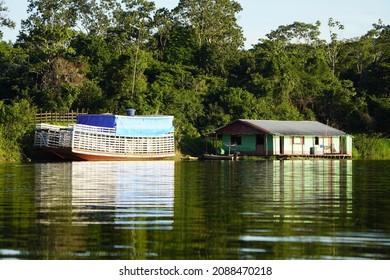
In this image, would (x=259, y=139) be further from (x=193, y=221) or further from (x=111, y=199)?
(x=193, y=221)

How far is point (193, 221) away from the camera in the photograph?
16.9m

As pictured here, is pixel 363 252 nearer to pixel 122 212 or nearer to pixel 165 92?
pixel 122 212

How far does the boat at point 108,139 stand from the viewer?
55281mm

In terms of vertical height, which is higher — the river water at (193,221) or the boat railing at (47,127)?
the boat railing at (47,127)

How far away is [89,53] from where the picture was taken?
75750 millimetres

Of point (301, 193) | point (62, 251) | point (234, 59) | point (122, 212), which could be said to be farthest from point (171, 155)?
point (62, 251)

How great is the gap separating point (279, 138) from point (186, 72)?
15.4 metres

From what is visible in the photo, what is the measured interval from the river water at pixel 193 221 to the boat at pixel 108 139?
2753 cm

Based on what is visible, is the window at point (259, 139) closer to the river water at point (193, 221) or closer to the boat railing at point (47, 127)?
the boat railing at point (47, 127)

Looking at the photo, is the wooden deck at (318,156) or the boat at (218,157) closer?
the boat at (218,157)

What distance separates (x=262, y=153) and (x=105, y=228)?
48701 millimetres

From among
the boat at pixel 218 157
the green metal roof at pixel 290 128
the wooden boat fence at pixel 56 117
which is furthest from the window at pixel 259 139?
the wooden boat fence at pixel 56 117

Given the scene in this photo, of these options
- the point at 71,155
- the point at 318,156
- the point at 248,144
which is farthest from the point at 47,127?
the point at 318,156

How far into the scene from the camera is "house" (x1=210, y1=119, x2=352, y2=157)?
6334 cm
